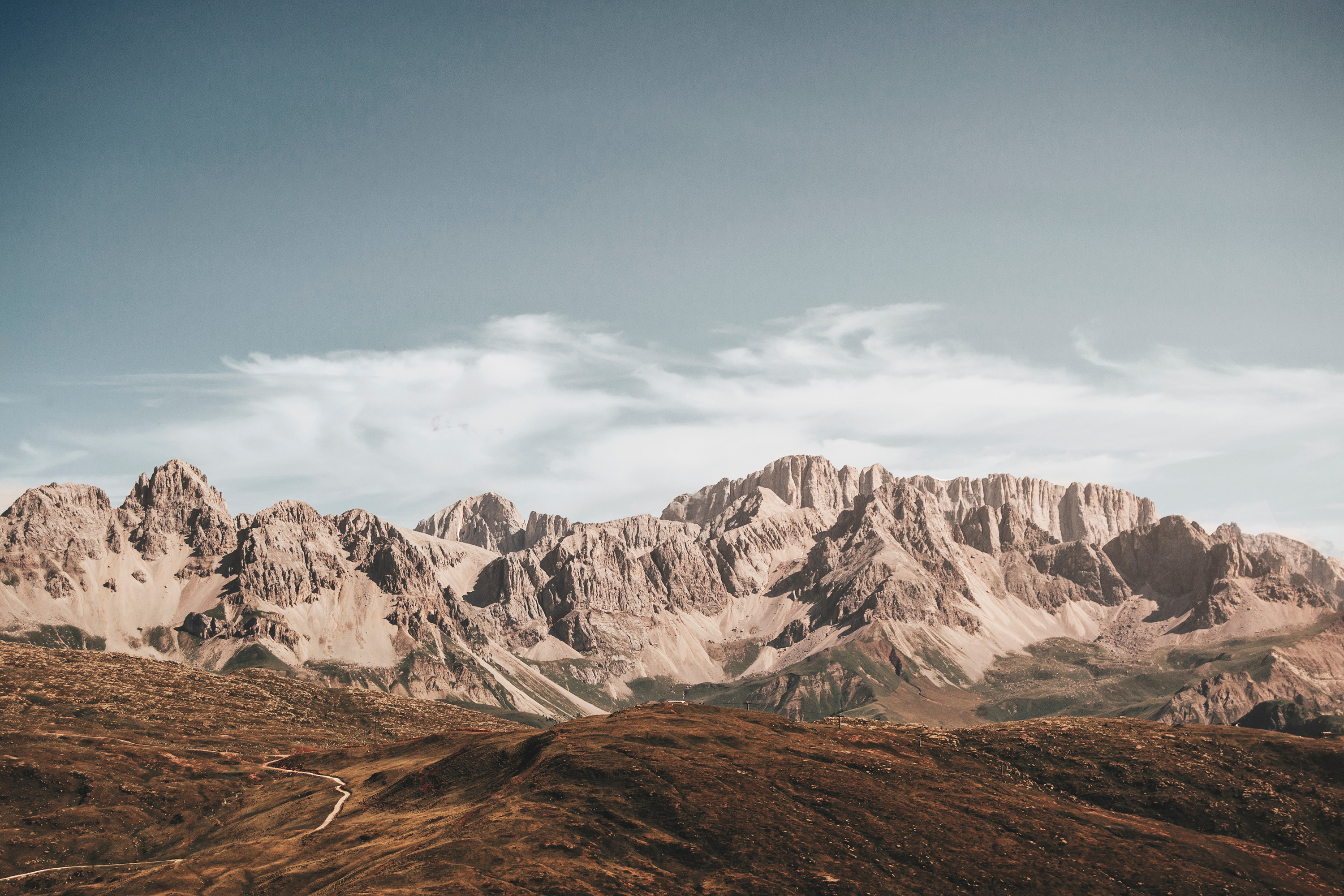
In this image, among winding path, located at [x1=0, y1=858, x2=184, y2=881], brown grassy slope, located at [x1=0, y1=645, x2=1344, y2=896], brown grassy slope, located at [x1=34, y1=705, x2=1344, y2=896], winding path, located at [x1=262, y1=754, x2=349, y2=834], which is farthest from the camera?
winding path, located at [x1=262, y1=754, x2=349, y2=834]

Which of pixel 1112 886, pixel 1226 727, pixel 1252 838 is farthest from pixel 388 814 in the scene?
pixel 1226 727

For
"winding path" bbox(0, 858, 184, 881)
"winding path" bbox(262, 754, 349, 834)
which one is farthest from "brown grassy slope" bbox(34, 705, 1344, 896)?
"winding path" bbox(0, 858, 184, 881)

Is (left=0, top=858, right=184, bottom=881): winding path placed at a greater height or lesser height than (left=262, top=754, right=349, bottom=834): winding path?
lesser

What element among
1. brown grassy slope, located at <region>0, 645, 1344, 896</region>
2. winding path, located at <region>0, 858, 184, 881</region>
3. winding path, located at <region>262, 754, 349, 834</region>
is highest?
brown grassy slope, located at <region>0, 645, 1344, 896</region>

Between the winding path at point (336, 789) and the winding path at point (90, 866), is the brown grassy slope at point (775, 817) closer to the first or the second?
the winding path at point (336, 789)

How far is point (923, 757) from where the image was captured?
16500 cm

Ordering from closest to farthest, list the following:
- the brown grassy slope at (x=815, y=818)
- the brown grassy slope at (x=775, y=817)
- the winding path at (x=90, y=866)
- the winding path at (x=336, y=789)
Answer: the brown grassy slope at (x=815, y=818), the brown grassy slope at (x=775, y=817), the winding path at (x=90, y=866), the winding path at (x=336, y=789)

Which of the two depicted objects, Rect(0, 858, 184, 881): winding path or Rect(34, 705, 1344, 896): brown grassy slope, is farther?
Rect(0, 858, 184, 881): winding path

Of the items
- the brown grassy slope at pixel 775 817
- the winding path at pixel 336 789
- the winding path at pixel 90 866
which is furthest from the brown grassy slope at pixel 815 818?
the winding path at pixel 90 866

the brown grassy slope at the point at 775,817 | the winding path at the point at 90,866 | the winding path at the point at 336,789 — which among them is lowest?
the winding path at the point at 90,866

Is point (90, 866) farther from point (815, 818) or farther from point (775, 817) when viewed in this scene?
point (815, 818)

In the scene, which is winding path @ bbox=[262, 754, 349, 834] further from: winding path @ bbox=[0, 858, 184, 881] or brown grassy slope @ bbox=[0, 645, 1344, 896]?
winding path @ bbox=[0, 858, 184, 881]

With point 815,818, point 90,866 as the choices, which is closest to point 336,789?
point 90,866

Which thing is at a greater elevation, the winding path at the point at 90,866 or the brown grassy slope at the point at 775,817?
the brown grassy slope at the point at 775,817
